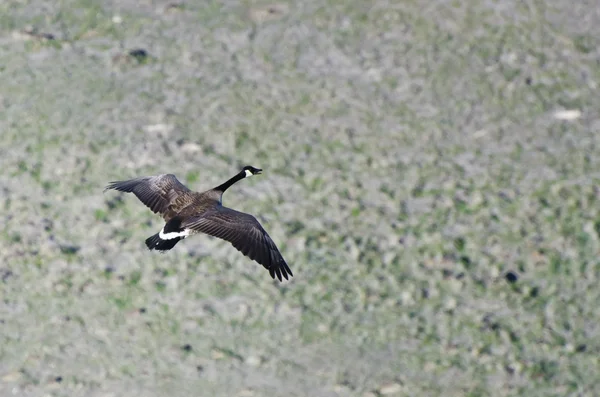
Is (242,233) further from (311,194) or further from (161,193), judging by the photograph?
(311,194)

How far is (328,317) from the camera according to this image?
13.8m

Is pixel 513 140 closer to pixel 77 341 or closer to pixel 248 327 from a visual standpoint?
pixel 248 327

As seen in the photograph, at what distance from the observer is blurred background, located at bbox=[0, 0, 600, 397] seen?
1320cm

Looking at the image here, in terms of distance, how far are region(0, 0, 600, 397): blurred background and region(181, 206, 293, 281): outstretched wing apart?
3.51 meters

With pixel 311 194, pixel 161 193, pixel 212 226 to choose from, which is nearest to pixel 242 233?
pixel 212 226

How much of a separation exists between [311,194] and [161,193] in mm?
5645

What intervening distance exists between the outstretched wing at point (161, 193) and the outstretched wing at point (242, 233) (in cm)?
58

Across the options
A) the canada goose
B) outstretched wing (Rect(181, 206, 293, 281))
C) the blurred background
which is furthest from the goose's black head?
the blurred background

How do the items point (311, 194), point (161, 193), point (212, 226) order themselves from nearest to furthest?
point (212, 226) < point (161, 193) < point (311, 194)

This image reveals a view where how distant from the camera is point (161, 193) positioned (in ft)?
34.7

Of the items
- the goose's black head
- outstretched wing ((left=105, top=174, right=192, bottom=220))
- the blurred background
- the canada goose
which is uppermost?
the goose's black head

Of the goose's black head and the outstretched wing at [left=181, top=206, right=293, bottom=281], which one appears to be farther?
the goose's black head

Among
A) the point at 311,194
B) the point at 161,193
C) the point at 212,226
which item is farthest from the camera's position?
the point at 311,194

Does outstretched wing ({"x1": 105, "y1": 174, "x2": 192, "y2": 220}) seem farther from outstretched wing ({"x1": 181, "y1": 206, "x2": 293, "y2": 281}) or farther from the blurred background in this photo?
the blurred background
